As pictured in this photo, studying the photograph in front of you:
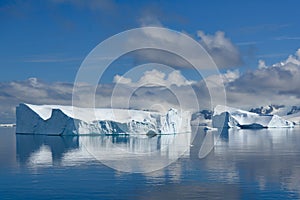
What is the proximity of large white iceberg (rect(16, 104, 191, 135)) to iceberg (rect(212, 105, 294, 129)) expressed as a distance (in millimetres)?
37342

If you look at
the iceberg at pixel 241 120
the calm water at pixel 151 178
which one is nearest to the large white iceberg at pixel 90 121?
the calm water at pixel 151 178

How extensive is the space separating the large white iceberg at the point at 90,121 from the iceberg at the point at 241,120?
3734cm

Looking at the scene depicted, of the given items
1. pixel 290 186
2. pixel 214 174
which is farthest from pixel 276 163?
pixel 290 186

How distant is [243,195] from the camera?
60.1 feet

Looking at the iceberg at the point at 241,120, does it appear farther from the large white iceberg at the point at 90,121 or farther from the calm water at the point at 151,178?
the calm water at the point at 151,178

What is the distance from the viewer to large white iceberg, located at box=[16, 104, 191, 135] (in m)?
56.7

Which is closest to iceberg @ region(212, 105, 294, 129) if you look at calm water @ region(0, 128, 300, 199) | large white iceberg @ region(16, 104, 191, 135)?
large white iceberg @ region(16, 104, 191, 135)

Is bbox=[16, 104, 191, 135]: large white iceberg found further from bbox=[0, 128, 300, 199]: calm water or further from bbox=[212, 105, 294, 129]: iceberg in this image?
bbox=[212, 105, 294, 129]: iceberg

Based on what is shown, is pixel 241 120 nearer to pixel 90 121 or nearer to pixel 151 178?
pixel 90 121

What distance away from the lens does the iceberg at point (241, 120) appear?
10038 cm

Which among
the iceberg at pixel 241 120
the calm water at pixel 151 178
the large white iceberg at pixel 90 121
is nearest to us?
the calm water at pixel 151 178

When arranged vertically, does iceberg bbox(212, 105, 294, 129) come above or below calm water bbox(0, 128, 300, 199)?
above

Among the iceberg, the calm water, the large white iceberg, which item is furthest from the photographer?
the iceberg

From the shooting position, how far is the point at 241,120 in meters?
104
